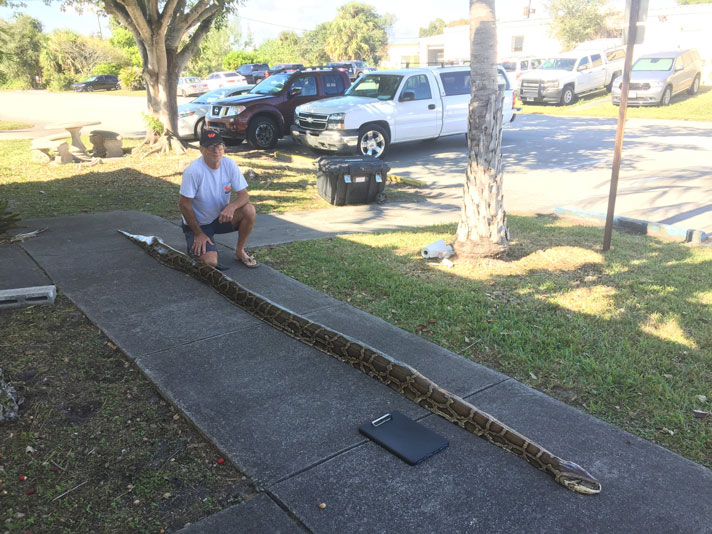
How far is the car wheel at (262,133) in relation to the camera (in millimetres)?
16641

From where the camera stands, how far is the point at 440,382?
4055mm

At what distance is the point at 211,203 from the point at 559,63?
29464 mm

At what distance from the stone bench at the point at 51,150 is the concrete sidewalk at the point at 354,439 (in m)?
10.1

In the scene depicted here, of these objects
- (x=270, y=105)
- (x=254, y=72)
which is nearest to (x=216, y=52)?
(x=254, y=72)

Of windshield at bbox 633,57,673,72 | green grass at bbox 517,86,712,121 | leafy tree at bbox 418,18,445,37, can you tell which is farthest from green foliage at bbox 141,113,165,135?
leafy tree at bbox 418,18,445,37

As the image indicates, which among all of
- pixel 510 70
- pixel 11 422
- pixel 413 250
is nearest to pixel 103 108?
pixel 510 70

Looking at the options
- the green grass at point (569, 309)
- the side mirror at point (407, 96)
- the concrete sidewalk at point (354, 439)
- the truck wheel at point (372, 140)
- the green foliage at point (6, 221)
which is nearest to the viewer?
the concrete sidewalk at point (354, 439)

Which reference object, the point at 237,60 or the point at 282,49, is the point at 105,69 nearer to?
the point at 237,60

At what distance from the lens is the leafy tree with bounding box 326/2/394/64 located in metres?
77.3

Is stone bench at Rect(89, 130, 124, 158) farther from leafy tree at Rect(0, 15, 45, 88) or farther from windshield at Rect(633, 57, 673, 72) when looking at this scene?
leafy tree at Rect(0, 15, 45, 88)

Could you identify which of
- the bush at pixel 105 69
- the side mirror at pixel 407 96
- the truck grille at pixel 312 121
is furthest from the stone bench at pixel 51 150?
the bush at pixel 105 69

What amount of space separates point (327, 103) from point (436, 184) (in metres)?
4.41

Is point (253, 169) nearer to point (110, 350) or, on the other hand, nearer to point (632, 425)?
point (110, 350)

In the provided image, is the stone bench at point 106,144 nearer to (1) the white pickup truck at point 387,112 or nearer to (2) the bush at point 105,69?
(1) the white pickup truck at point 387,112
